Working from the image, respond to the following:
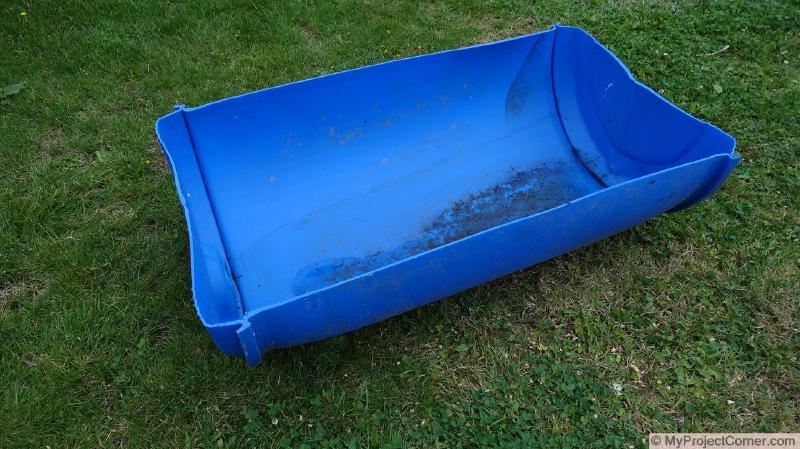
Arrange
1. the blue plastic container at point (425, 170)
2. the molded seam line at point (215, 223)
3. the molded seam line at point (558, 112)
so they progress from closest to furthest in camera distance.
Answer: the blue plastic container at point (425, 170)
the molded seam line at point (215, 223)
the molded seam line at point (558, 112)

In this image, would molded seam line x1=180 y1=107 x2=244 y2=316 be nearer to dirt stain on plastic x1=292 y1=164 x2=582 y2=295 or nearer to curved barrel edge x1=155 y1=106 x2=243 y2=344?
curved barrel edge x1=155 y1=106 x2=243 y2=344

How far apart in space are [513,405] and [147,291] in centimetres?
174

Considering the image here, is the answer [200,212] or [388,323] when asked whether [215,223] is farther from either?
[388,323]

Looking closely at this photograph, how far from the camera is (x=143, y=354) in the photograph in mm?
2592

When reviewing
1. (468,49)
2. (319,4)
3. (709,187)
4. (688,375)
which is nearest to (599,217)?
(709,187)

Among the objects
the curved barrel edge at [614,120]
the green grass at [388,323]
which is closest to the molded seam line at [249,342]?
the green grass at [388,323]

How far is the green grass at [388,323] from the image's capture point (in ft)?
7.86

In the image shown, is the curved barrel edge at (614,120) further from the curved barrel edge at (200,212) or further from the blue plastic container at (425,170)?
the curved barrel edge at (200,212)

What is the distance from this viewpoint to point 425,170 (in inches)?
128

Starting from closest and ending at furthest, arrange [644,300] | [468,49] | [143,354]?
[143,354], [644,300], [468,49]

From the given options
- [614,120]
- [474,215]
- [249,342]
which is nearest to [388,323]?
[474,215]

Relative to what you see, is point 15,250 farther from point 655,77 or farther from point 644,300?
point 655,77

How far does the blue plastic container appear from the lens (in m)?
2.39

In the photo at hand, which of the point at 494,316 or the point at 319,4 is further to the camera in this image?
the point at 319,4
